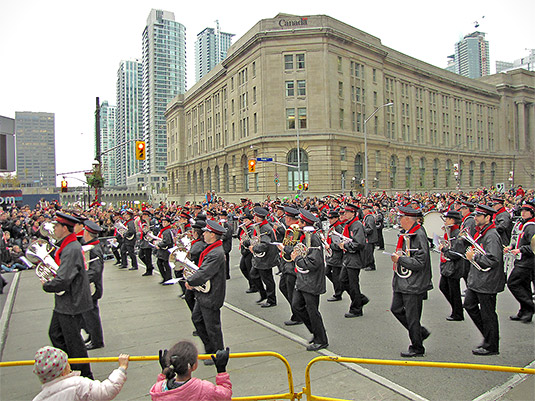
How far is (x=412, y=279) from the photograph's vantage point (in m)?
6.10

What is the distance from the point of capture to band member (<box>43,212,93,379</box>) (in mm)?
5141

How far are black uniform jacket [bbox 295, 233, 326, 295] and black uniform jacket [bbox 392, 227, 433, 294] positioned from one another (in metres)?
1.18

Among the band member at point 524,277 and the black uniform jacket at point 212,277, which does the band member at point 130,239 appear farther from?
the band member at point 524,277

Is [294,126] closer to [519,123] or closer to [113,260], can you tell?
[113,260]


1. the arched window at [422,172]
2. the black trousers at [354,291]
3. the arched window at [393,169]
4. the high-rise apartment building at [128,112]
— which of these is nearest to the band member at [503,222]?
the black trousers at [354,291]

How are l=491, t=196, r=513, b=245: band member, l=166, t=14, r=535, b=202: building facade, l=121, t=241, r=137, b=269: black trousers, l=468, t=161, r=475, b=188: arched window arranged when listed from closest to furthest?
l=491, t=196, r=513, b=245: band member
l=121, t=241, r=137, b=269: black trousers
l=166, t=14, r=535, b=202: building facade
l=468, t=161, r=475, b=188: arched window

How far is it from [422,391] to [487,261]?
219 centimetres

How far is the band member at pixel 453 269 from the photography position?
7.70 meters

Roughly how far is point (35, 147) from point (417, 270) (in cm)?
14592

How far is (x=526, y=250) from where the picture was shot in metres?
7.59

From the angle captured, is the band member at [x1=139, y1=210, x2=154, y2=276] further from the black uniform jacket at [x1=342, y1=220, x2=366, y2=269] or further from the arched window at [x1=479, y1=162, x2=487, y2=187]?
the arched window at [x1=479, y1=162, x2=487, y2=187]

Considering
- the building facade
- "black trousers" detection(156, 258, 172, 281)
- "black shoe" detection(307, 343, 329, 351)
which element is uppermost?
the building facade

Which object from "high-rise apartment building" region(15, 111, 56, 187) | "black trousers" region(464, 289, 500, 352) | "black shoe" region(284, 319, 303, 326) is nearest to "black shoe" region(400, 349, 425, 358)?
"black trousers" region(464, 289, 500, 352)

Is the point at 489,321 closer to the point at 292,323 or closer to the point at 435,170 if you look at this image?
the point at 292,323
